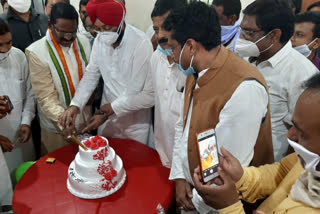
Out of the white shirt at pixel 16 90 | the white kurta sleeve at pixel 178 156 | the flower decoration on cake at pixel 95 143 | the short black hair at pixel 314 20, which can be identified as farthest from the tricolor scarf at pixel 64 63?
the short black hair at pixel 314 20

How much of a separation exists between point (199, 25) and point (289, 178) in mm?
850

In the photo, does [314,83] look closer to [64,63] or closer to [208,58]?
[208,58]

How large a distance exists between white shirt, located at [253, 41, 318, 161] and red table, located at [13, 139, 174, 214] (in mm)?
942

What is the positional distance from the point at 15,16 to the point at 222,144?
3422 mm

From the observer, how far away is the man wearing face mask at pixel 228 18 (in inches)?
107

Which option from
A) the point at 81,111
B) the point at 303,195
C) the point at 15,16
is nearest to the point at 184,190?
the point at 303,195

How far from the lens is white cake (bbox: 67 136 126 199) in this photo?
174 centimetres

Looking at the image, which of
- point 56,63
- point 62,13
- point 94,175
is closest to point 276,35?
point 94,175

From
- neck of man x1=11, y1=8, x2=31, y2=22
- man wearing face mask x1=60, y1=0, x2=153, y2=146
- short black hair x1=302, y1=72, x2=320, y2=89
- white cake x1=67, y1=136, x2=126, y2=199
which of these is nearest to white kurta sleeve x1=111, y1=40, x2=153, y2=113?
man wearing face mask x1=60, y1=0, x2=153, y2=146

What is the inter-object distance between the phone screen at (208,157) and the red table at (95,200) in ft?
2.30

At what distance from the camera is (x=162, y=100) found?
2029mm

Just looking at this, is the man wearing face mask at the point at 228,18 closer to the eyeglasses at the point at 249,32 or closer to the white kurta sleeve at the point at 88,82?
the eyeglasses at the point at 249,32

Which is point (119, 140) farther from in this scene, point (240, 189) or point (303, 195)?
point (303, 195)

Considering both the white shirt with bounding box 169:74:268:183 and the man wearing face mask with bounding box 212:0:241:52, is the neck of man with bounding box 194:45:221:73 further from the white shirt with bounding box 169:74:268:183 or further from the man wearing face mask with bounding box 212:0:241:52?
the man wearing face mask with bounding box 212:0:241:52
